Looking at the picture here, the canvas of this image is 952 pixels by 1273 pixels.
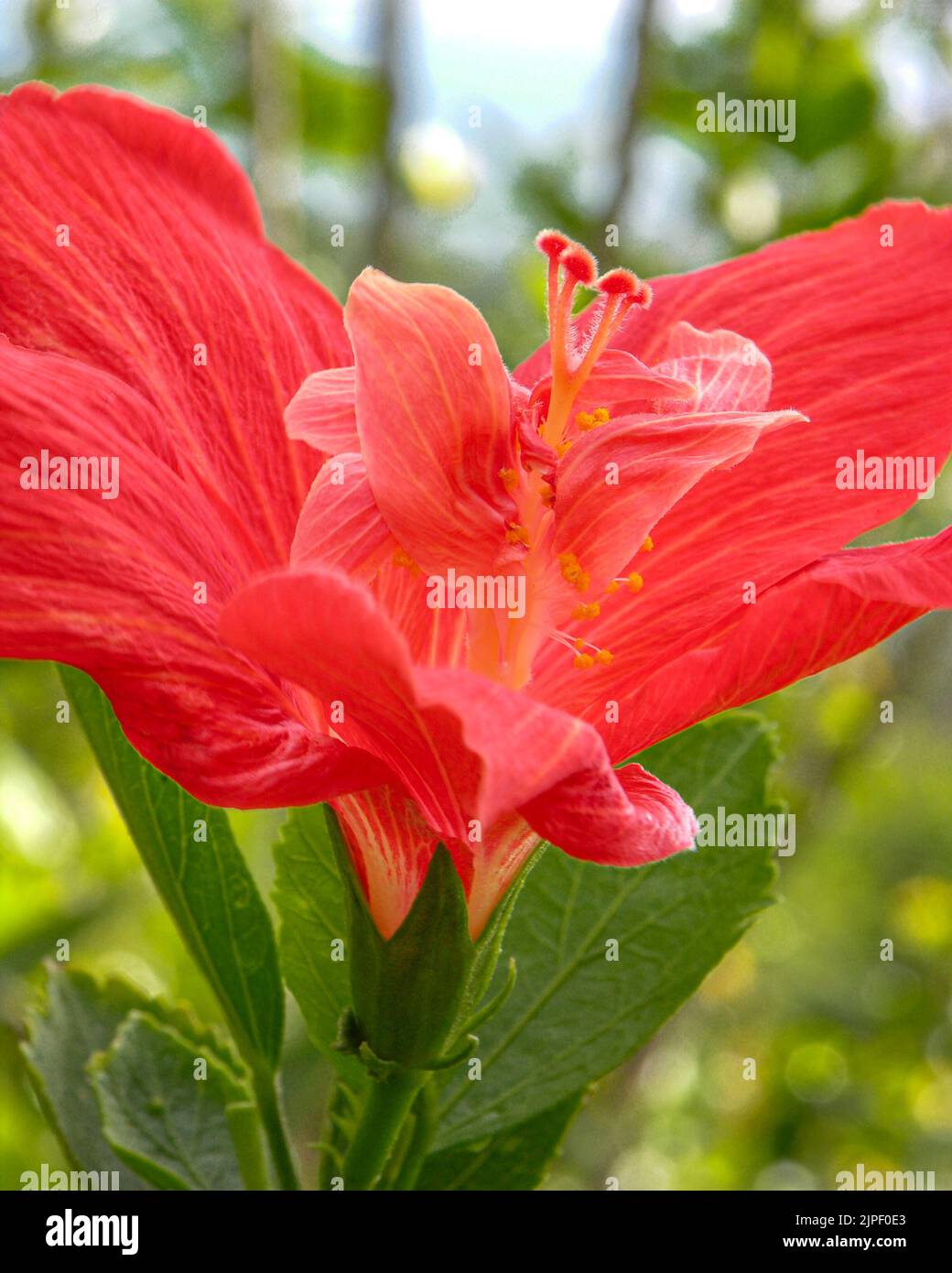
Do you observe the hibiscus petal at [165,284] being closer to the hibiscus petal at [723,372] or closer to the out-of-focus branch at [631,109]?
the hibiscus petal at [723,372]

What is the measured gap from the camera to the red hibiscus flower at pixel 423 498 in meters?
0.40

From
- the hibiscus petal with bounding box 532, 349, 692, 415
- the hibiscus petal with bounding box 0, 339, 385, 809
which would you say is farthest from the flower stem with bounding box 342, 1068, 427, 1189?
the hibiscus petal with bounding box 532, 349, 692, 415

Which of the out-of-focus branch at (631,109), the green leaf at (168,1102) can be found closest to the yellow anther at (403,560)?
the green leaf at (168,1102)

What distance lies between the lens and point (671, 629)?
1.70ft

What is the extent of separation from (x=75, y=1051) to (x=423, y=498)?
30 centimetres

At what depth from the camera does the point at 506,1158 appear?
0.59m

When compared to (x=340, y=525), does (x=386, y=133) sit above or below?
above

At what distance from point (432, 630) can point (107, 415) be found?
0.52 ft

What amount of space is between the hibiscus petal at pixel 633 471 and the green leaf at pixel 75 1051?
0.30 meters

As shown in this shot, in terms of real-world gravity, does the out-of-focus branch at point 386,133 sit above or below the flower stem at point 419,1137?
above

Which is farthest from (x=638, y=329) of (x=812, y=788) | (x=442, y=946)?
(x=812, y=788)

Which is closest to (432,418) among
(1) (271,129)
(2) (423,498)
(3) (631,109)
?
(2) (423,498)

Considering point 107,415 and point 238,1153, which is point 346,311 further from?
point 238,1153

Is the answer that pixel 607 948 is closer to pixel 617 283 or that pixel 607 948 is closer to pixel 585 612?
pixel 585 612
